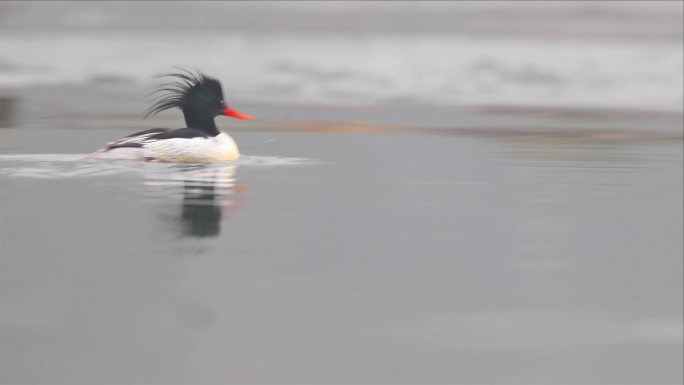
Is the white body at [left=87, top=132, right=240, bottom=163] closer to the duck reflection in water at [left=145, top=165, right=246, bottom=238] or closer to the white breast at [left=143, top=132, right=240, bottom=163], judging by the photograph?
the white breast at [left=143, top=132, right=240, bottom=163]

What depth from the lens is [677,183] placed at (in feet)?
37.4

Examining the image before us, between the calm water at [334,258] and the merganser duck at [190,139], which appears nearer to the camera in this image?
the calm water at [334,258]

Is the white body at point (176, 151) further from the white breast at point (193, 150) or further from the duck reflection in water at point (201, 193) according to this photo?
the duck reflection in water at point (201, 193)

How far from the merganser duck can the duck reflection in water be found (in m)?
0.20

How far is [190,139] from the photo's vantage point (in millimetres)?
12391

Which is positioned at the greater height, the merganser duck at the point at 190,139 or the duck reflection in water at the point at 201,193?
the merganser duck at the point at 190,139

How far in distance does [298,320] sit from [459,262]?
1552 millimetres

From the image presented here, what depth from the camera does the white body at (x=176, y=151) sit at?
12.1 meters

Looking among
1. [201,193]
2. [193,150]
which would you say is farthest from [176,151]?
[201,193]

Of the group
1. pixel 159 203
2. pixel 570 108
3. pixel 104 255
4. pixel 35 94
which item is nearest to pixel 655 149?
pixel 159 203

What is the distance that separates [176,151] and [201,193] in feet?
6.75

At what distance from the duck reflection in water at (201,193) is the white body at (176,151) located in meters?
0.16

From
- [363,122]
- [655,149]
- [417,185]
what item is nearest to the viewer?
[417,185]

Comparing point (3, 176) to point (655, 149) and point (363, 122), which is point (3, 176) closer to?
point (655, 149)
